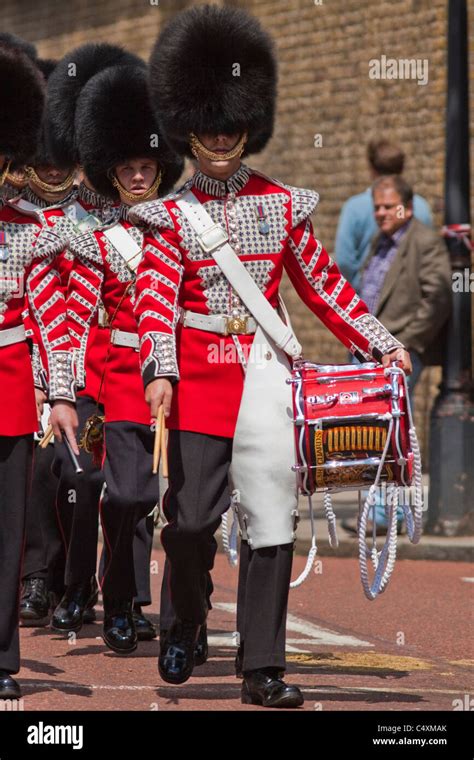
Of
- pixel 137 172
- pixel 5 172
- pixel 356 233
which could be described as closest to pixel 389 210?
pixel 356 233

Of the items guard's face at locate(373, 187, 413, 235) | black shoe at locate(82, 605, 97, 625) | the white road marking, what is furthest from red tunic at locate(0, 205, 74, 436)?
guard's face at locate(373, 187, 413, 235)

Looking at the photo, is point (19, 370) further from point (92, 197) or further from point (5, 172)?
point (92, 197)

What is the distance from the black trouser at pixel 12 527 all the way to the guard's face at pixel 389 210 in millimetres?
5793

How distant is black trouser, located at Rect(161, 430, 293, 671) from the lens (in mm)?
7348

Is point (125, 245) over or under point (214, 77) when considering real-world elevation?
under

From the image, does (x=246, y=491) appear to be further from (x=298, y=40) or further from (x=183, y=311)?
(x=298, y=40)

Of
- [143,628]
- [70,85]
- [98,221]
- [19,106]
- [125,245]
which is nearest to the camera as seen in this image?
[19,106]

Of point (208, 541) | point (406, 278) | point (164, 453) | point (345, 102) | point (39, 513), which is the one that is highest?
point (345, 102)

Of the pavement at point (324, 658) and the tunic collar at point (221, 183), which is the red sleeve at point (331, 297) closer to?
the tunic collar at point (221, 183)

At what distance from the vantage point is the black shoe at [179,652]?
25.1 feet

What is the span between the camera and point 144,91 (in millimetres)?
9617

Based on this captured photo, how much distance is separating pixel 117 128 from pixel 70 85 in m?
1.03

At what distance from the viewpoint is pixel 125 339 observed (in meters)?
8.90

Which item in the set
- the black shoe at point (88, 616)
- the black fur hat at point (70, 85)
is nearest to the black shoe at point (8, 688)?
the black shoe at point (88, 616)
